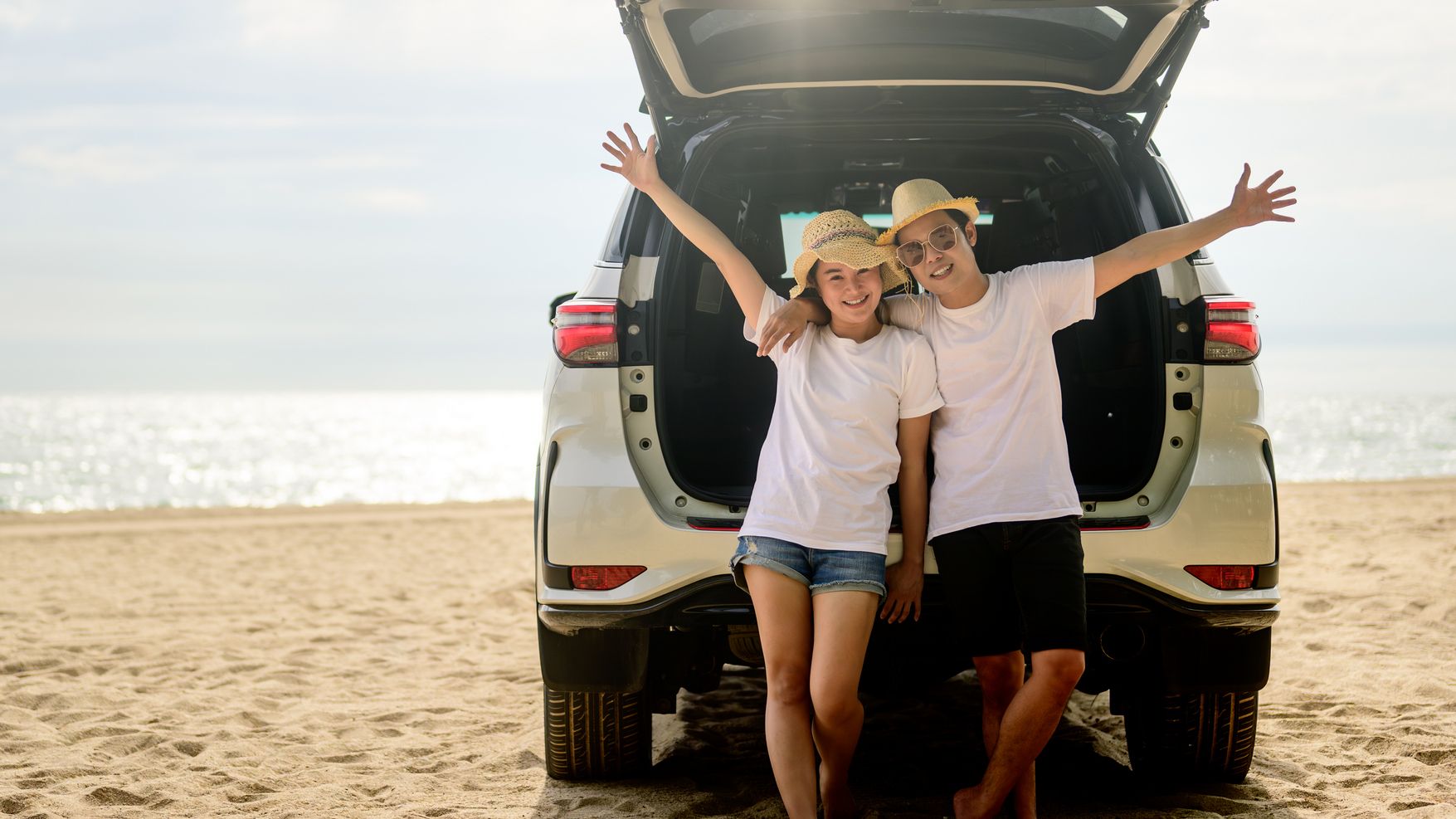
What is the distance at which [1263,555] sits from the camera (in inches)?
112

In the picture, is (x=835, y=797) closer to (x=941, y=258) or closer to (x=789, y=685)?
(x=789, y=685)

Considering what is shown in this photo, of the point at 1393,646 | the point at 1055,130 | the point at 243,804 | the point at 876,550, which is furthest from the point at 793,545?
the point at 1393,646

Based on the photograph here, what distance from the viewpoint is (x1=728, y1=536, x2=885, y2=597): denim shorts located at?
8.95 feet

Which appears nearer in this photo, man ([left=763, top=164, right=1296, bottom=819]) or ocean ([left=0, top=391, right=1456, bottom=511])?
man ([left=763, top=164, right=1296, bottom=819])

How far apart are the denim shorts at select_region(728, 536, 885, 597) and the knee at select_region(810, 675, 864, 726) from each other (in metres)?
0.23

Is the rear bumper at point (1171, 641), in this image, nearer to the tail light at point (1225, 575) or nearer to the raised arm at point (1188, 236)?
the tail light at point (1225, 575)

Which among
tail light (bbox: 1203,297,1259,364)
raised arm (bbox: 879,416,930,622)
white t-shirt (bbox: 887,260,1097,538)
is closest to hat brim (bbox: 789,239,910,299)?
white t-shirt (bbox: 887,260,1097,538)

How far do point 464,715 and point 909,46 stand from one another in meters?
3.14

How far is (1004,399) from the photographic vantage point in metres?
2.85

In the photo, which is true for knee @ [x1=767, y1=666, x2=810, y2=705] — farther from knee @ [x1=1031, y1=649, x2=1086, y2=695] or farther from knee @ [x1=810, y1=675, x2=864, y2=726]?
knee @ [x1=1031, y1=649, x2=1086, y2=695]

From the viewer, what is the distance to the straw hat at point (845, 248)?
2.81 metres

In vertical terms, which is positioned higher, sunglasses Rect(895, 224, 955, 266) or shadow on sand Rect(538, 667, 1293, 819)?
sunglasses Rect(895, 224, 955, 266)

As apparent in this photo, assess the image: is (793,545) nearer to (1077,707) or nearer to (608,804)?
(608,804)

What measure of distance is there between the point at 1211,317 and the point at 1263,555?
0.60 meters
